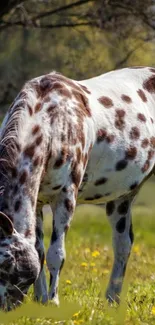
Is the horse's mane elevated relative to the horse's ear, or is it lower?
elevated

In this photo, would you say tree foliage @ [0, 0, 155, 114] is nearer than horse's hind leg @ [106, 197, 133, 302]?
No

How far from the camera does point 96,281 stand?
427 inches

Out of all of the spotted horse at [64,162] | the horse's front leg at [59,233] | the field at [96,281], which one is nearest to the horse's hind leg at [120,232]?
the spotted horse at [64,162]

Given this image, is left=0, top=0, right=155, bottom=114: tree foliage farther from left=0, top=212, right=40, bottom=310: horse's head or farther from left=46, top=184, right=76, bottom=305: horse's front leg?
left=0, top=212, right=40, bottom=310: horse's head

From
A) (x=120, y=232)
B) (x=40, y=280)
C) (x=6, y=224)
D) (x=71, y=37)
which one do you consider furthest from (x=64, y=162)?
(x=71, y=37)

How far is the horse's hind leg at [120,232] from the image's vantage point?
1069 centimetres

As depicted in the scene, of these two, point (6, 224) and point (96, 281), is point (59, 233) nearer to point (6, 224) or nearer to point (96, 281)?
point (6, 224)

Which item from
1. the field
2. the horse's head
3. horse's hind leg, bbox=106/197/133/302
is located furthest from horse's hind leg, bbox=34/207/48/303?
horse's hind leg, bbox=106/197/133/302

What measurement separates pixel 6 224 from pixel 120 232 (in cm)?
299

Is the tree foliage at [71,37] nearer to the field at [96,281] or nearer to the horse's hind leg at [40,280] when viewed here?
the field at [96,281]

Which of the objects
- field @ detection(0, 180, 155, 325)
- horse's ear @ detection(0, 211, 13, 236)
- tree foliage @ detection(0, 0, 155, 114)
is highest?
horse's ear @ detection(0, 211, 13, 236)

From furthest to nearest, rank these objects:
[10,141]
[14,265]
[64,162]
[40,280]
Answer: [40,280], [64,162], [10,141], [14,265]

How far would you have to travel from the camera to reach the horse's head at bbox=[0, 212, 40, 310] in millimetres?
8102

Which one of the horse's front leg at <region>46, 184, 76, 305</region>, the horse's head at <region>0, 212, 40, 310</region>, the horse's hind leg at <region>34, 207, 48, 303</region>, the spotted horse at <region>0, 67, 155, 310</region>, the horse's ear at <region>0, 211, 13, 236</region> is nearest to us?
the horse's ear at <region>0, 211, 13, 236</region>
